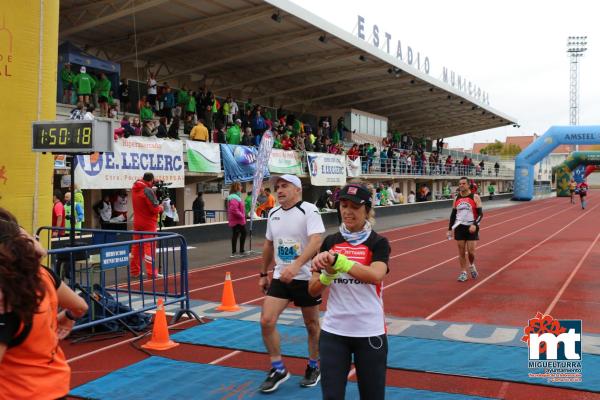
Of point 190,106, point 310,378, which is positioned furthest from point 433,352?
point 190,106

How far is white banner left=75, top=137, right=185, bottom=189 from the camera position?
46.7 ft

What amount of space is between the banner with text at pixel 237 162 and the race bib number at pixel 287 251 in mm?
14736

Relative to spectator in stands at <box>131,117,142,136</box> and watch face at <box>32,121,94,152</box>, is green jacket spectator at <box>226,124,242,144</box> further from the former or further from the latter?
watch face at <box>32,121,94,152</box>

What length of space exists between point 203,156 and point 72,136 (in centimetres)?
1196

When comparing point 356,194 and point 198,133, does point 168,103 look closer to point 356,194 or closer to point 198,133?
point 198,133

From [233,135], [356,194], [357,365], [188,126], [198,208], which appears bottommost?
[357,365]

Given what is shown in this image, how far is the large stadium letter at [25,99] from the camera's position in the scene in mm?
8203

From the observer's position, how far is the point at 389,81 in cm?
3350

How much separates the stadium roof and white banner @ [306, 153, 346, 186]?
4.74 m

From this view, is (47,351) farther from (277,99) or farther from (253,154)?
(277,99)

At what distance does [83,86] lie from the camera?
1686cm

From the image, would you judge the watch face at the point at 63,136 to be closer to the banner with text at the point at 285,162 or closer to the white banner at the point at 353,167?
the banner with text at the point at 285,162

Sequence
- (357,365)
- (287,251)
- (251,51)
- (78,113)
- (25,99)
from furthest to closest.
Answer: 1. (251,51)
2. (78,113)
3. (25,99)
4. (287,251)
5. (357,365)

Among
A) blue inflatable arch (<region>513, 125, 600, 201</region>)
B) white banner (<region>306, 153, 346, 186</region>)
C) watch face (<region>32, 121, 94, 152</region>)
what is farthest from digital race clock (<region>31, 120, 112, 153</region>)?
blue inflatable arch (<region>513, 125, 600, 201</region>)
